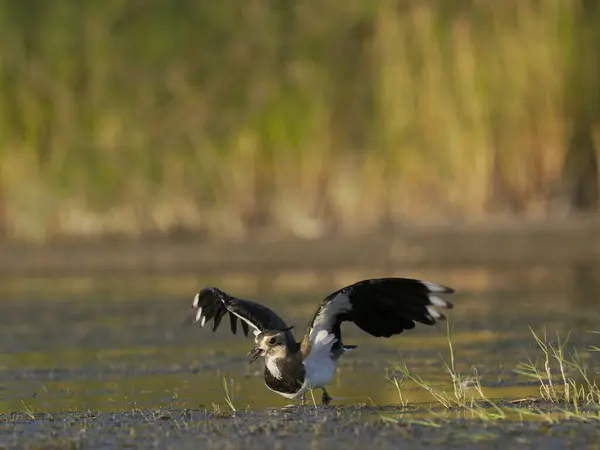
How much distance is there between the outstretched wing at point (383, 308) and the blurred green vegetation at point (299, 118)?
922 centimetres

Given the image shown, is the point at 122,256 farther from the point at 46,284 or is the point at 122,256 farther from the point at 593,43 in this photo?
the point at 593,43

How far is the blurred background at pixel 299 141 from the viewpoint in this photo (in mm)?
18328

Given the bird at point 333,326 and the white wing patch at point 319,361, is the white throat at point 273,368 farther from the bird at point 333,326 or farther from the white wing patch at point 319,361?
the white wing patch at point 319,361

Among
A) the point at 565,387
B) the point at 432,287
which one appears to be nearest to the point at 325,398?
the point at 432,287

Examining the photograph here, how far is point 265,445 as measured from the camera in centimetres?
733

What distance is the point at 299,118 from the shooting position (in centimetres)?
1898

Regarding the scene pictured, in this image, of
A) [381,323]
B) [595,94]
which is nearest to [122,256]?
[595,94]

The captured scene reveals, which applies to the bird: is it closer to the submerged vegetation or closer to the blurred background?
the submerged vegetation

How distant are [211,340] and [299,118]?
672 cm

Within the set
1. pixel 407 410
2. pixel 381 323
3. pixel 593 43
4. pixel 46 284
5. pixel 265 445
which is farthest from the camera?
pixel 593 43

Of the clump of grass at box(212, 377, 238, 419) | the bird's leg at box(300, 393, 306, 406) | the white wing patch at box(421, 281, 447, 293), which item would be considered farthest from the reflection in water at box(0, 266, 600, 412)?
the white wing patch at box(421, 281, 447, 293)

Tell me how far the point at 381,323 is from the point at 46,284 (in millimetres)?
8371

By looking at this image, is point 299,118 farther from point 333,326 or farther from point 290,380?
point 290,380

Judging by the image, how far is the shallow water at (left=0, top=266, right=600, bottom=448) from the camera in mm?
8953
